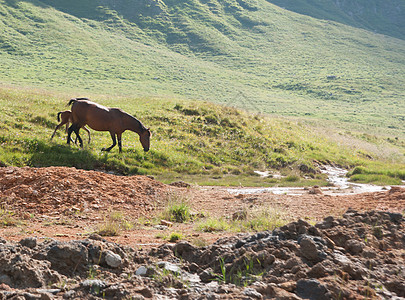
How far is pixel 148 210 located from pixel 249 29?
395ft

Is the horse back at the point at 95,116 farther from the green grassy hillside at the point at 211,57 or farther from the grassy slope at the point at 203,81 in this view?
the green grassy hillside at the point at 211,57

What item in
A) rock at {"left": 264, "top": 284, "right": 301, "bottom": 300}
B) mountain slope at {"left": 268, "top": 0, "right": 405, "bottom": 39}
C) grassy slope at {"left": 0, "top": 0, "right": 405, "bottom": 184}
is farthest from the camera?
mountain slope at {"left": 268, "top": 0, "right": 405, "bottom": 39}

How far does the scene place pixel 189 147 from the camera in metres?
25.4

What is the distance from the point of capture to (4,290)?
567 centimetres

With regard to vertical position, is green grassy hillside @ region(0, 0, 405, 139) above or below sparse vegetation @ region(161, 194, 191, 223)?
below

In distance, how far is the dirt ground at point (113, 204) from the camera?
9633 millimetres

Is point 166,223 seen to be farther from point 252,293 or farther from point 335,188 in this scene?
point 335,188

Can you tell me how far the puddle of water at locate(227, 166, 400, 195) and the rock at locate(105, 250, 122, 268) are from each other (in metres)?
9.86

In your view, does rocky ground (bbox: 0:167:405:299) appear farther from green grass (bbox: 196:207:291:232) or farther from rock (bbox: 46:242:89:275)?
green grass (bbox: 196:207:291:232)

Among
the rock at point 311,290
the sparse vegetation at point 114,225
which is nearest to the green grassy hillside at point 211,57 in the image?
the sparse vegetation at point 114,225

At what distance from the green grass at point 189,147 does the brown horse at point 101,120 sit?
831mm

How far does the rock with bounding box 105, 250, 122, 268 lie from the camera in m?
6.55

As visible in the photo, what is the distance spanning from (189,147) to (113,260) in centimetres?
1892

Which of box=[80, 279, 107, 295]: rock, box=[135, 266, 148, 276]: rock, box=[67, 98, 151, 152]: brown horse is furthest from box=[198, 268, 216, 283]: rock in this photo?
box=[67, 98, 151, 152]: brown horse
